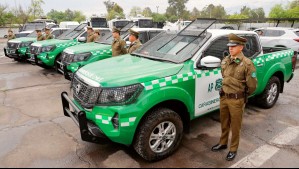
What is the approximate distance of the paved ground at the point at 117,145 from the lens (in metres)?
3.35

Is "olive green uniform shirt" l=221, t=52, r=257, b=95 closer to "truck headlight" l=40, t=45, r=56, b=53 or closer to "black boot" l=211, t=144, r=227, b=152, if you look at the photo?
"black boot" l=211, t=144, r=227, b=152

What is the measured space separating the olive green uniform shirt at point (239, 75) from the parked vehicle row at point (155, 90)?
24cm

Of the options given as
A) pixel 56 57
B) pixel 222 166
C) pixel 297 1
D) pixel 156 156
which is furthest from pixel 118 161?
pixel 297 1

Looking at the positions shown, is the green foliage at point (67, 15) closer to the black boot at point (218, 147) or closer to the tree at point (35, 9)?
the tree at point (35, 9)

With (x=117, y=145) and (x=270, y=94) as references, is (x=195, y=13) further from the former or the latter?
(x=117, y=145)

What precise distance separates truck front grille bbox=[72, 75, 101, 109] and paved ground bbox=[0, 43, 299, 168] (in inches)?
32.1

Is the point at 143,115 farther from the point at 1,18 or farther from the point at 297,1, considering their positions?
the point at 297,1

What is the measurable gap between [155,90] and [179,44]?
1.24 meters

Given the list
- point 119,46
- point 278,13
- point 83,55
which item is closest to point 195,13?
point 278,13

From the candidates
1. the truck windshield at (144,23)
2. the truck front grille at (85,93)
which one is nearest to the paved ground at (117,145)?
the truck front grille at (85,93)

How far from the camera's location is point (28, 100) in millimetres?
6039

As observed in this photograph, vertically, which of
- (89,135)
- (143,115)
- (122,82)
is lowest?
(89,135)

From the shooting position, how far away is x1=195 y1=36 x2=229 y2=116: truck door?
11.9 ft

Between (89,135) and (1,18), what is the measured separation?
4305cm
